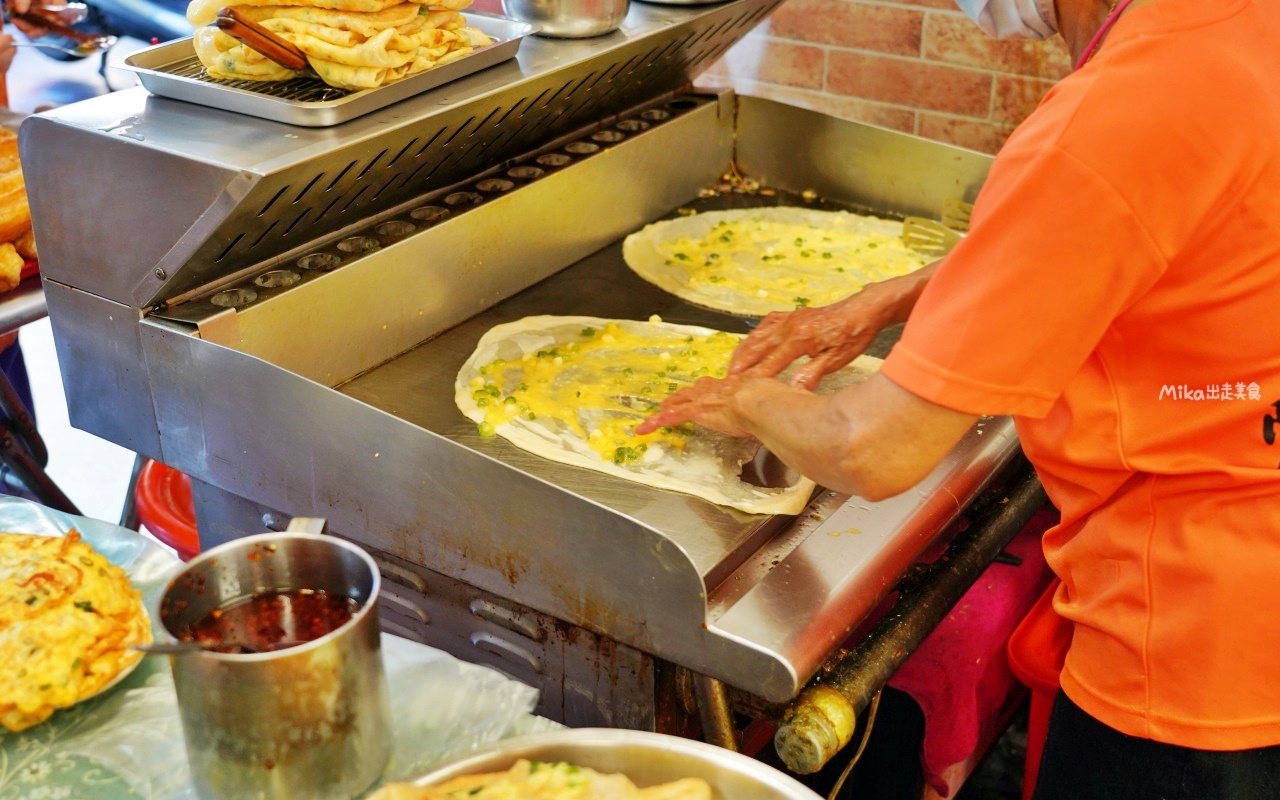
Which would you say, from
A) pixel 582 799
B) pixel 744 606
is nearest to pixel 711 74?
pixel 744 606

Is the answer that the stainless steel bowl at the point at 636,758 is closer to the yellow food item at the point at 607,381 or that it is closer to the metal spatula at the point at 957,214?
the yellow food item at the point at 607,381

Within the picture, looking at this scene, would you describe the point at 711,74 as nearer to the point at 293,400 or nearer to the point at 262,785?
the point at 293,400

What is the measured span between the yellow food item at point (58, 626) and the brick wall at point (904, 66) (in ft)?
8.83

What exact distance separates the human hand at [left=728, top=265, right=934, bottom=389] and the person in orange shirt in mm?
237

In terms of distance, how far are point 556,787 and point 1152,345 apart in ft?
2.64

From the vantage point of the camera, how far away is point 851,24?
355 cm

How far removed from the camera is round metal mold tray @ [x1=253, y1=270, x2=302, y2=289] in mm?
1880

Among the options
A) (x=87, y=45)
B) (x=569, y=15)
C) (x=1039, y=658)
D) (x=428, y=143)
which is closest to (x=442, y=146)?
(x=428, y=143)

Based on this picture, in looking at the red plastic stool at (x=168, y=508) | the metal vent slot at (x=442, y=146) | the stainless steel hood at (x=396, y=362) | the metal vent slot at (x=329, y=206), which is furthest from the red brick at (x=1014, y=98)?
the red plastic stool at (x=168, y=508)

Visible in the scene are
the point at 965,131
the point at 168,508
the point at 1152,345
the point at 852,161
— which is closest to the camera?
the point at 1152,345

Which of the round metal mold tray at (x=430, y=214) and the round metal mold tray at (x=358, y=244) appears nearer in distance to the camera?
the round metal mold tray at (x=358, y=244)

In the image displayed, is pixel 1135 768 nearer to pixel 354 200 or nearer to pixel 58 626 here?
pixel 58 626

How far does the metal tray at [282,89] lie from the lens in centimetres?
178

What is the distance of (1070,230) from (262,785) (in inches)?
38.4
